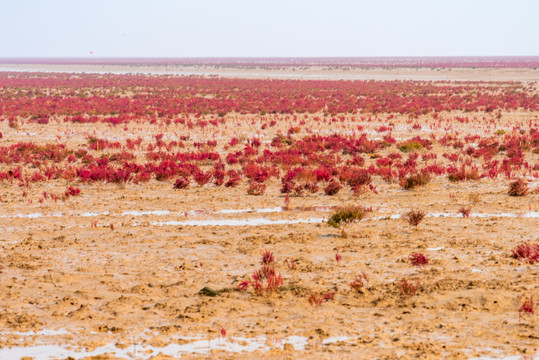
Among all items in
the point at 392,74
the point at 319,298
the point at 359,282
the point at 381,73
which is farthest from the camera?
the point at 381,73

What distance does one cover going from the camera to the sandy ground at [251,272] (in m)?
6.21

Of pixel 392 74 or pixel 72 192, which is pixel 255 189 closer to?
pixel 72 192

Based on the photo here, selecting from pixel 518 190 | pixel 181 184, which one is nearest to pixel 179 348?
pixel 181 184

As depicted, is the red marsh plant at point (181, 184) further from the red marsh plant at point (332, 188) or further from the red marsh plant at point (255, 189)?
the red marsh plant at point (332, 188)

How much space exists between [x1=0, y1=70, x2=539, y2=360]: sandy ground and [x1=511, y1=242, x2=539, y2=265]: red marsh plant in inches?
4.6

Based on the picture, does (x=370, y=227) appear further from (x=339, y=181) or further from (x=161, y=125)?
(x=161, y=125)

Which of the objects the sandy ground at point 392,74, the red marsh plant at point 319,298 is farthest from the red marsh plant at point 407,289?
the sandy ground at point 392,74

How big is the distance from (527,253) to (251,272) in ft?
13.5

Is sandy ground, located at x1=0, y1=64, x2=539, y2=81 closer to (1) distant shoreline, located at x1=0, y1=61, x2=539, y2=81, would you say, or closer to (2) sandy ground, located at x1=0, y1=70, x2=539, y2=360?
(1) distant shoreline, located at x1=0, y1=61, x2=539, y2=81

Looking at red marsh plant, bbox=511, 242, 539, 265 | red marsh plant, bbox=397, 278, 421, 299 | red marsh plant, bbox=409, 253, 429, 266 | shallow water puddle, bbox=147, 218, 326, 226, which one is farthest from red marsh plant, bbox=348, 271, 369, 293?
shallow water puddle, bbox=147, 218, 326, 226

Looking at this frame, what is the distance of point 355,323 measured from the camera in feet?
22.1

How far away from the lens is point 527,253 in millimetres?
9039

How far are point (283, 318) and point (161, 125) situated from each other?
24.5 meters

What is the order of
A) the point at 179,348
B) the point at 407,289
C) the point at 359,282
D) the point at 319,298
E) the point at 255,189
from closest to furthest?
the point at 179,348 → the point at 319,298 → the point at 407,289 → the point at 359,282 → the point at 255,189
